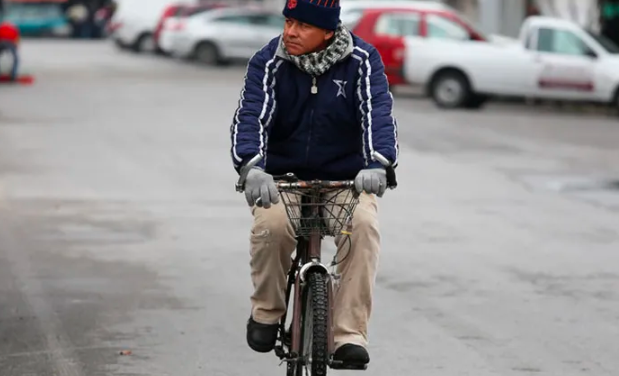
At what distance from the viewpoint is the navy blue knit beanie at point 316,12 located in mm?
6000

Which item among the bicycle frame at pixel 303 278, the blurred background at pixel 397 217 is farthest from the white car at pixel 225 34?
the bicycle frame at pixel 303 278

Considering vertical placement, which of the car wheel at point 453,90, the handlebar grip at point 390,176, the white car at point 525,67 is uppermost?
the handlebar grip at point 390,176

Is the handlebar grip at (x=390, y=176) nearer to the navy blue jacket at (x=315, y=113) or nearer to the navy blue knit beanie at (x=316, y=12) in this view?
the navy blue jacket at (x=315, y=113)

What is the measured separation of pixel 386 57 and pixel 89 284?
18.3 m

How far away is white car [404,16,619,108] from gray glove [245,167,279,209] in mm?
19996

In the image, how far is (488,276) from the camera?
398 inches

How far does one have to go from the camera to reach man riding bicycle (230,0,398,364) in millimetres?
5984

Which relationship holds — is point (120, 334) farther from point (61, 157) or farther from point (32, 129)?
point (32, 129)

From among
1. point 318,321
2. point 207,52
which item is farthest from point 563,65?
point 318,321

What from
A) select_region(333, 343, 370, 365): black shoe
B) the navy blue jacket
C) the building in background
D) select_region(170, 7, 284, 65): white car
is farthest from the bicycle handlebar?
select_region(170, 7, 284, 65): white car

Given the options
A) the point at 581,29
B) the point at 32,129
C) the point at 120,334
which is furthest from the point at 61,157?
the point at 581,29

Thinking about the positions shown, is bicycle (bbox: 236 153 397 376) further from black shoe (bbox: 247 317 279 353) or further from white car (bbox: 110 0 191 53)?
white car (bbox: 110 0 191 53)

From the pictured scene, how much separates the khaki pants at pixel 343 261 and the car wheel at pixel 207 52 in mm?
34984

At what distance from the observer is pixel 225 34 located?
40.6 metres
